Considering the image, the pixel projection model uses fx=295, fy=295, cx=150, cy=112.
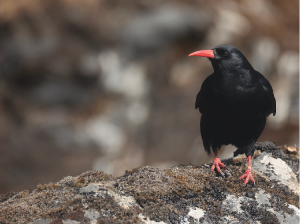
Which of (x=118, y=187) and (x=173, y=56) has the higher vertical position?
(x=173, y=56)

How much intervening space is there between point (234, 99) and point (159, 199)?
1875 millimetres

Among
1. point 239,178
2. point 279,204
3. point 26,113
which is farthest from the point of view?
point 26,113

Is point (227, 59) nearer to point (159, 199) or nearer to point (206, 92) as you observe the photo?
point (206, 92)

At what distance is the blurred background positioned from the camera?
11773mm

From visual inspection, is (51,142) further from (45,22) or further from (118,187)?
(118,187)

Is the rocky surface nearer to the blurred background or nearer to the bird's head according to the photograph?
the bird's head

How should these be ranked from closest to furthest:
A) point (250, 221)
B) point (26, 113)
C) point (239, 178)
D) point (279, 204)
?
point (250, 221) → point (279, 204) → point (239, 178) → point (26, 113)

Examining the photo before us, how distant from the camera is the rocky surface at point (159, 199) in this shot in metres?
2.89

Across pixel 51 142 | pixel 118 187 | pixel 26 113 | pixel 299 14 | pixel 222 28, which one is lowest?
pixel 118 187

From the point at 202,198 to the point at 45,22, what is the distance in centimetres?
1094

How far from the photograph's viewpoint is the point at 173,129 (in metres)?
12.4

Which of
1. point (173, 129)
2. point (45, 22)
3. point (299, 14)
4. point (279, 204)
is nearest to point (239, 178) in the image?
point (279, 204)

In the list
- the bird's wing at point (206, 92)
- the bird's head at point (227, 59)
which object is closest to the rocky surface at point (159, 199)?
the bird's wing at point (206, 92)

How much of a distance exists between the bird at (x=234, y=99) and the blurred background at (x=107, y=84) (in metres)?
7.56
